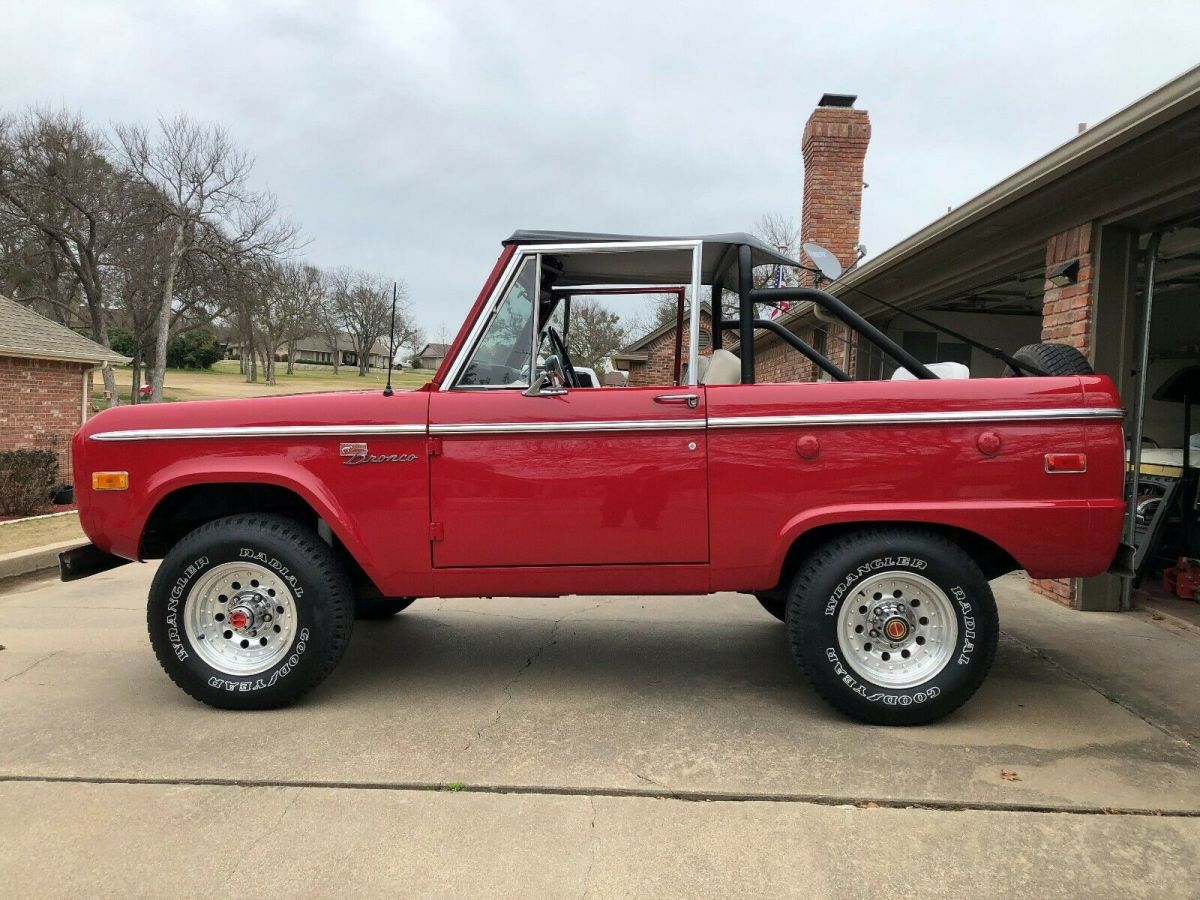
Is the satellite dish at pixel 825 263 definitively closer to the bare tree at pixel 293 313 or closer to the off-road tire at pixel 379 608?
the off-road tire at pixel 379 608

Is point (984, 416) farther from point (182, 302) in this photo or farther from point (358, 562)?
point (182, 302)

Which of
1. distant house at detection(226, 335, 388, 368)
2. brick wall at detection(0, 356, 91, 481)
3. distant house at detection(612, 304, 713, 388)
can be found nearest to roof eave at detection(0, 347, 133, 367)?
brick wall at detection(0, 356, 91, 481)

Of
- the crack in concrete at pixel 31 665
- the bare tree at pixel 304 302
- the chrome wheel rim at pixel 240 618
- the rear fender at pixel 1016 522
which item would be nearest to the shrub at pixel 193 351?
the bare tree at pixel 304 302

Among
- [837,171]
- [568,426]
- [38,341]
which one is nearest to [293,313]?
[38,341]

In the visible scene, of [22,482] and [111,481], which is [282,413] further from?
[22,482]

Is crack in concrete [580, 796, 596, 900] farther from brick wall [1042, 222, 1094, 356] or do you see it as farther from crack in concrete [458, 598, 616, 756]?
brick wall [1042, 222, 1094, 356]

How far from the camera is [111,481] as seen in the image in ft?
11.9

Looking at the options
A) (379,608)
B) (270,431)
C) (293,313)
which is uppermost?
(293,313)

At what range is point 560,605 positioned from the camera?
19.0 ft

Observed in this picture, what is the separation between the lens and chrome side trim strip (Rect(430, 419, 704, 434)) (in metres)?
3.48

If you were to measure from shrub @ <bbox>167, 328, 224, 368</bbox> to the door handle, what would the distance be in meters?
56.6

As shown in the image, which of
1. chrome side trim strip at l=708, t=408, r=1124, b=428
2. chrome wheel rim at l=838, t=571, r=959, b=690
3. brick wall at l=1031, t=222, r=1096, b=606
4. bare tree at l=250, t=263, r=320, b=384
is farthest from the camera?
bare tree at l=250, t=263, r=320, b=384

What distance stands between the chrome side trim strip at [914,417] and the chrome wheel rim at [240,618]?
7.15ft

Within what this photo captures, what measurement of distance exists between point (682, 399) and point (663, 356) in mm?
1050
